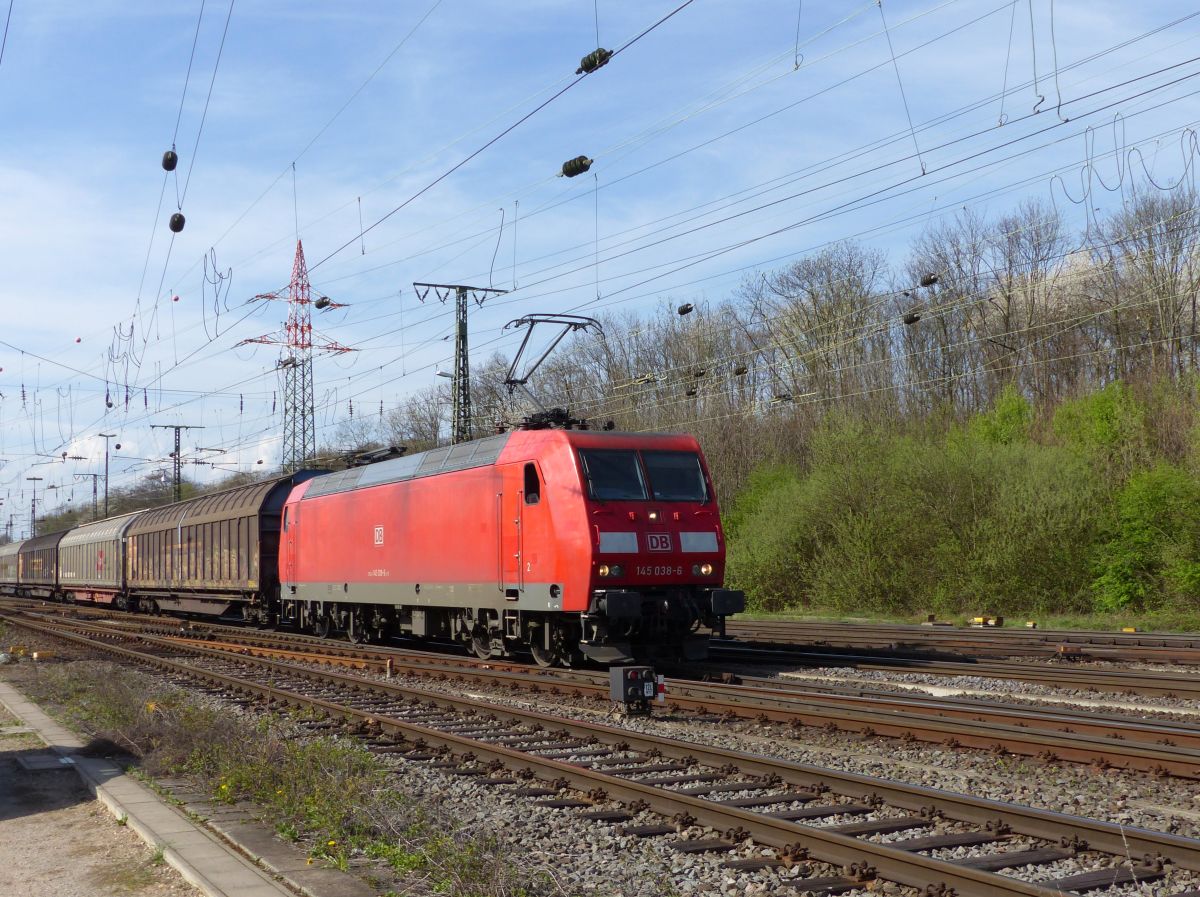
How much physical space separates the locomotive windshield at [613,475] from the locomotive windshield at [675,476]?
254 mm

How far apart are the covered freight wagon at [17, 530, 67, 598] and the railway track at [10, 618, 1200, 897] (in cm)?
4765

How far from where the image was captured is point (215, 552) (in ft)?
102

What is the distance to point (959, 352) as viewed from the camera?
43.1 metres

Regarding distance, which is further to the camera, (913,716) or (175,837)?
(913,716)

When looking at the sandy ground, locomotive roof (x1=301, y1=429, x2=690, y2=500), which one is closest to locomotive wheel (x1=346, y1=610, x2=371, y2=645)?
locomotive roof (x1=301, y1=429, x2=690, y2=500)

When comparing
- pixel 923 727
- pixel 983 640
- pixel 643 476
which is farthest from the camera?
pixel 983 640

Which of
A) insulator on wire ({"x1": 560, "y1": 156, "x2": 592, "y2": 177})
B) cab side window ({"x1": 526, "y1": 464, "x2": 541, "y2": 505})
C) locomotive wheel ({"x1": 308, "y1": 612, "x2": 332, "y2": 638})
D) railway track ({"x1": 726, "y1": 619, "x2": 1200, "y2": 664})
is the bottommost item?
railway track ({"x1": 726, "y1": 619, "x2": 1200, "y2": 664})

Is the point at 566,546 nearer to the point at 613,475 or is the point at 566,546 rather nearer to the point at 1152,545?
the point at 613,475

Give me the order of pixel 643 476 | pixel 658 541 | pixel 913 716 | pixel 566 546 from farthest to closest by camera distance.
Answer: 1. pixel 643 476
2. pixel 658 541
3. pixel 566 546
4. pixel 913 716

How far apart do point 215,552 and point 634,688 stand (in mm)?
22008

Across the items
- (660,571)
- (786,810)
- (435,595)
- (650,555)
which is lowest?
(786,810)

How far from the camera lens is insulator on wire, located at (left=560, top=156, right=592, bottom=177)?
16500 millimetres

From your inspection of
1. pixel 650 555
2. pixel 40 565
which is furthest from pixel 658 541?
pixel 40 565

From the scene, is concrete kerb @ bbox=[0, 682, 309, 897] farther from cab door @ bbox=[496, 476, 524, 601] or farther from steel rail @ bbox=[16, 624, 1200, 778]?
cab door @ bbox=[496, 476, 524, 601]
